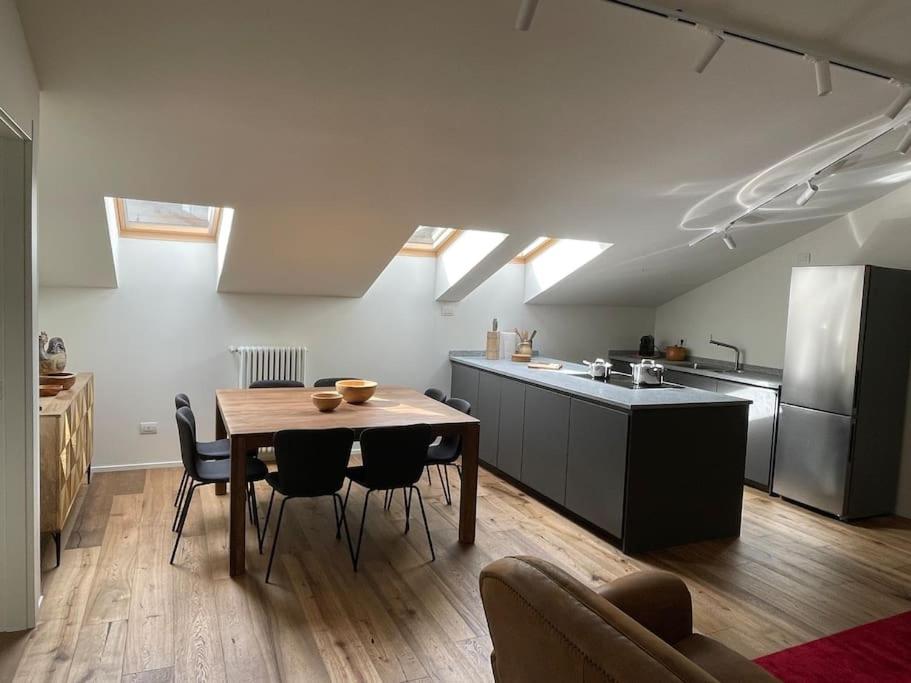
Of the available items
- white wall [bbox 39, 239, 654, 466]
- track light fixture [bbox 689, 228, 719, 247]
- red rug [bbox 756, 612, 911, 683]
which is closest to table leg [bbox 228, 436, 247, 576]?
white wall [bbox 39, 239, 654, 466]

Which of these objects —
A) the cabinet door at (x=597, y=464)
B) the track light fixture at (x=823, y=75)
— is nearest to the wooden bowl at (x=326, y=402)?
the cabinet door at (x=597, y=464)

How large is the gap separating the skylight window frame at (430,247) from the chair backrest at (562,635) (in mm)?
4219

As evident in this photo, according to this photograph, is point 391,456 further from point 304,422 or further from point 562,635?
point 562,635

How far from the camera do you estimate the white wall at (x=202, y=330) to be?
466cm

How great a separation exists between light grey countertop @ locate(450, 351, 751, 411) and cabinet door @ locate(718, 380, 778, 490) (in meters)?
0.98

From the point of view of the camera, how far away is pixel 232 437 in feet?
9.93

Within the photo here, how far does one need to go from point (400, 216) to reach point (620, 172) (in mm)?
1381

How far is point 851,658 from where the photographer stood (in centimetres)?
261

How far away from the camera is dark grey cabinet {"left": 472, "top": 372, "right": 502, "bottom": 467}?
16.5 ft

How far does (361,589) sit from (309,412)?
105 centimetres

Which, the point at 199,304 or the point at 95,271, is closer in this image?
the point at 95,271

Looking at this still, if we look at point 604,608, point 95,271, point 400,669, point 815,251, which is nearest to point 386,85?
point 604,608

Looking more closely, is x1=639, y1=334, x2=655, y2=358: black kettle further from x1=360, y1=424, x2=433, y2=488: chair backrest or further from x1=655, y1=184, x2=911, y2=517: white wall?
x1=360, y1=424, x2=433, y2=488: chair backrest

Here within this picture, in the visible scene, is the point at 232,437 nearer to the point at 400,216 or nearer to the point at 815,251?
the point at 400,216
